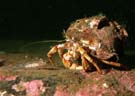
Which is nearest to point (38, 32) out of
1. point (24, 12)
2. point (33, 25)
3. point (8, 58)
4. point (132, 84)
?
point (33, 25)

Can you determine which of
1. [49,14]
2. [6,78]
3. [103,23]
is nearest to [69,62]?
[103,23]

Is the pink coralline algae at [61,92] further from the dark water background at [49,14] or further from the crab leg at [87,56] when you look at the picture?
the dark water background at [49,14]

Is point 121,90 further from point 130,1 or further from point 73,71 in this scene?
point 130,1

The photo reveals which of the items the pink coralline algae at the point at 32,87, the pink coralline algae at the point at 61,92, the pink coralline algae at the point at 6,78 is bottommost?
the pink coralline algae at the point at 61,92

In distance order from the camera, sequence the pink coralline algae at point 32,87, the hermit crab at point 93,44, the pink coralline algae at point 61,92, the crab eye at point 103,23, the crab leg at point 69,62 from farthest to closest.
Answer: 1. the crab leg at point 69,62
2. the crab eye at point 103,23
3. the hermit crab at point 93,44
4. the pink coralline algae at point 32,87
5. the pink coralline algae at point 61,92

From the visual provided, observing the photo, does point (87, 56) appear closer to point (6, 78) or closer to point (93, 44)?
point (93, 44)

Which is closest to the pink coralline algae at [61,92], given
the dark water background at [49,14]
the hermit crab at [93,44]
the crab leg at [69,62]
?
the hermit crab at [93,44]
